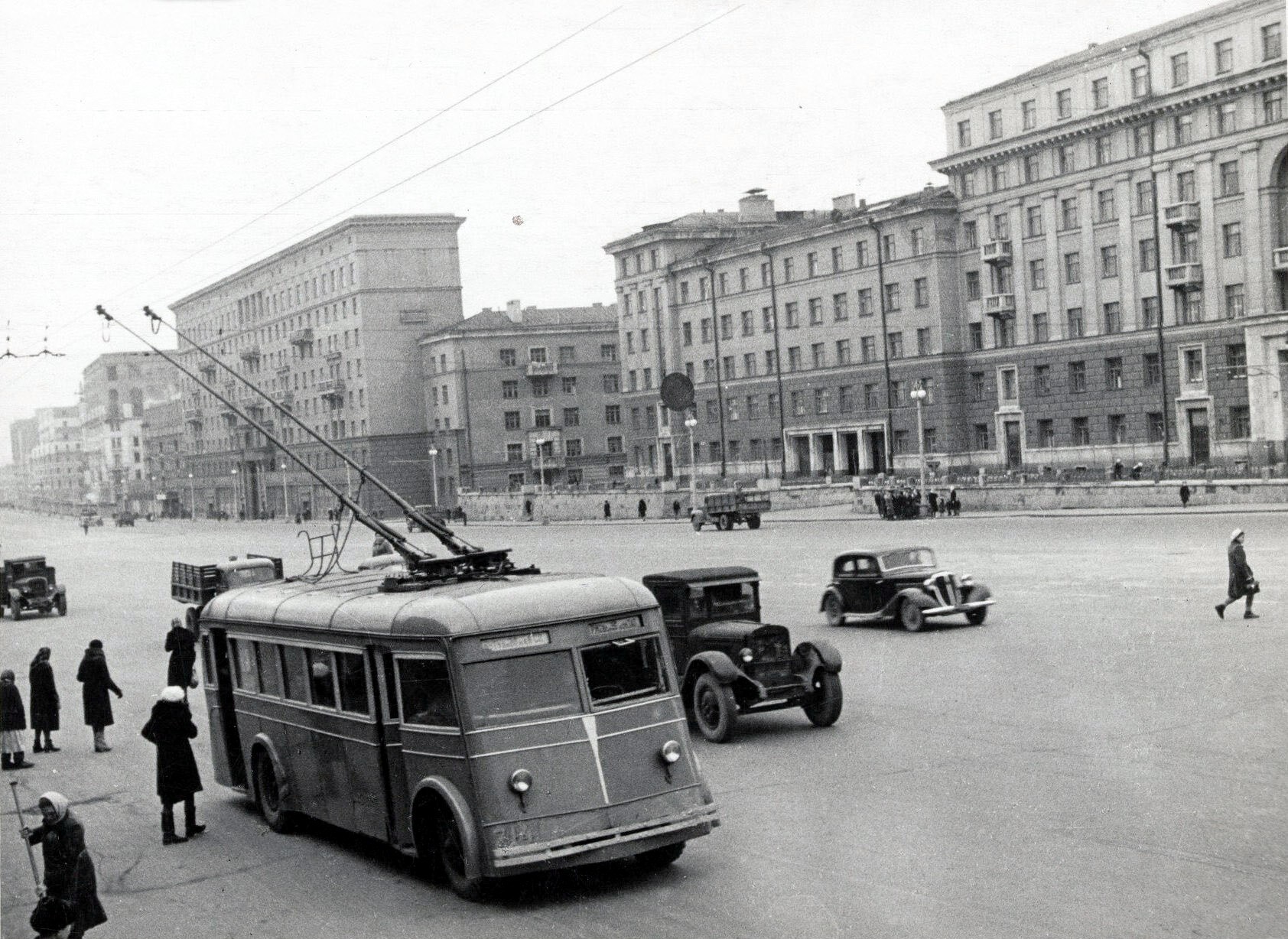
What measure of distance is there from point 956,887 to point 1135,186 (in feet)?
192

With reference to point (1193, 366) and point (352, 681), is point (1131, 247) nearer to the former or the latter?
point (1193, 366)

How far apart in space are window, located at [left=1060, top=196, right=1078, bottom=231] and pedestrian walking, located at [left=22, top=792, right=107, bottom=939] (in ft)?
207

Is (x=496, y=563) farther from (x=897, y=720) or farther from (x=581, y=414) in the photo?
(x=581, y=414)

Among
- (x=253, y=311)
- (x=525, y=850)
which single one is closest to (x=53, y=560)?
(x=253, y=311)

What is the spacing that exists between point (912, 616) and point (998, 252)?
50.9m

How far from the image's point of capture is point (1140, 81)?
2339 inches

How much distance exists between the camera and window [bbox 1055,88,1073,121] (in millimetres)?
65000

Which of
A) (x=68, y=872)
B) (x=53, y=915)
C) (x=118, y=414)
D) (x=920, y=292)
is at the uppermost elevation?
(x=920, y=292)

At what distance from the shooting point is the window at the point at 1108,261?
64625mm

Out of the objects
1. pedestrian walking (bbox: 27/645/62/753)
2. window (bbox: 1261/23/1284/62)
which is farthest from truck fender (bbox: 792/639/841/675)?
window (bbox: 1261/23/1284/62)

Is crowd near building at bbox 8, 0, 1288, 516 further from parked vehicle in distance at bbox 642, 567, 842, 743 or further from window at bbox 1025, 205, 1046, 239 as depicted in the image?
parked vehicle in distance at bbox 642, 567, 842, 743

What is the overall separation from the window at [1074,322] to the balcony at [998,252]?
16.0 feet

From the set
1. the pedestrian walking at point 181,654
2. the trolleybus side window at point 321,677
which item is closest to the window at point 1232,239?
the pedestrian walking at point 181,654

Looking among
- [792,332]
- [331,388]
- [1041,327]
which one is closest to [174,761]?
[331,388]
